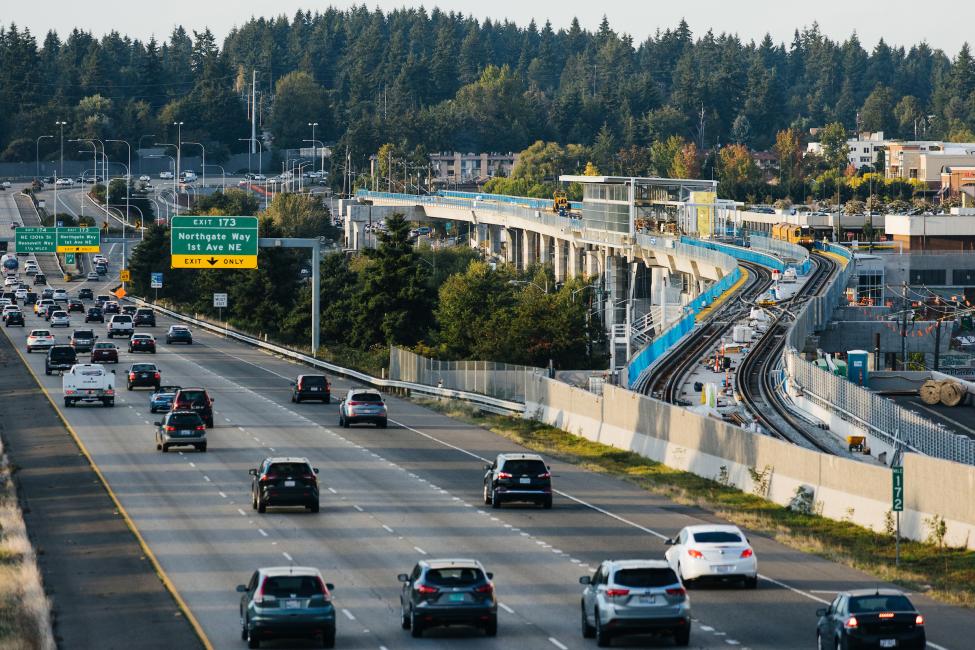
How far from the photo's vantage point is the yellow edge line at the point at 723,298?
3837 inches

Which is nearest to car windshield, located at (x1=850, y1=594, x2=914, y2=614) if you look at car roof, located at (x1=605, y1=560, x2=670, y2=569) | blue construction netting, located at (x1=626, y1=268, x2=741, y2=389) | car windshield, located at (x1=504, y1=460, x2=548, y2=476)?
car roof, located at (x1=605, y1=560, x2=670, y2=569)

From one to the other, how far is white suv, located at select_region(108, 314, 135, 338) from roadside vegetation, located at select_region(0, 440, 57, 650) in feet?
220

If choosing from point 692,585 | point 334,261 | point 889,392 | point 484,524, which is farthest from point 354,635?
point 334,261

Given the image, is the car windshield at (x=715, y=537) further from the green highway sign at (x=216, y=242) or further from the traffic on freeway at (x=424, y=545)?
the green highway sign at (x=216, y=242)

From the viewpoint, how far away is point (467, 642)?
92.7ft

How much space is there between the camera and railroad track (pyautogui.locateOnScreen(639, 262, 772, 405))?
69.9 meters

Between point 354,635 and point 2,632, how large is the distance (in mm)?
5532

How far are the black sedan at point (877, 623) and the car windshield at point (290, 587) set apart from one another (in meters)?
7.84

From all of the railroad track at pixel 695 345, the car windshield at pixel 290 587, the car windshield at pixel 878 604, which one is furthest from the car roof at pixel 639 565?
the railroad track at pixel 695 345

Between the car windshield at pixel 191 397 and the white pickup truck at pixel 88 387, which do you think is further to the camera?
the white pickup truck at pixel 88 387

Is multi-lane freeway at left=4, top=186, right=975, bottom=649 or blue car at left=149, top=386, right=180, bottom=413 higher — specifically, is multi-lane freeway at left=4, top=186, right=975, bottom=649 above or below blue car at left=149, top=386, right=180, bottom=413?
above

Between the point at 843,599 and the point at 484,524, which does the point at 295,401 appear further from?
the point at 843,599

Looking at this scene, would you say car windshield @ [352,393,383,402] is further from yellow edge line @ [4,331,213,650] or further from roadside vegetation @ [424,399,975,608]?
yellow edge line @ [4,331,213,650]

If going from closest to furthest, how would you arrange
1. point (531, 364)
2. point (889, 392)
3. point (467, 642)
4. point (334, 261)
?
point (467, 642), point (889, 392), point (531, 364), point (334, 261)
